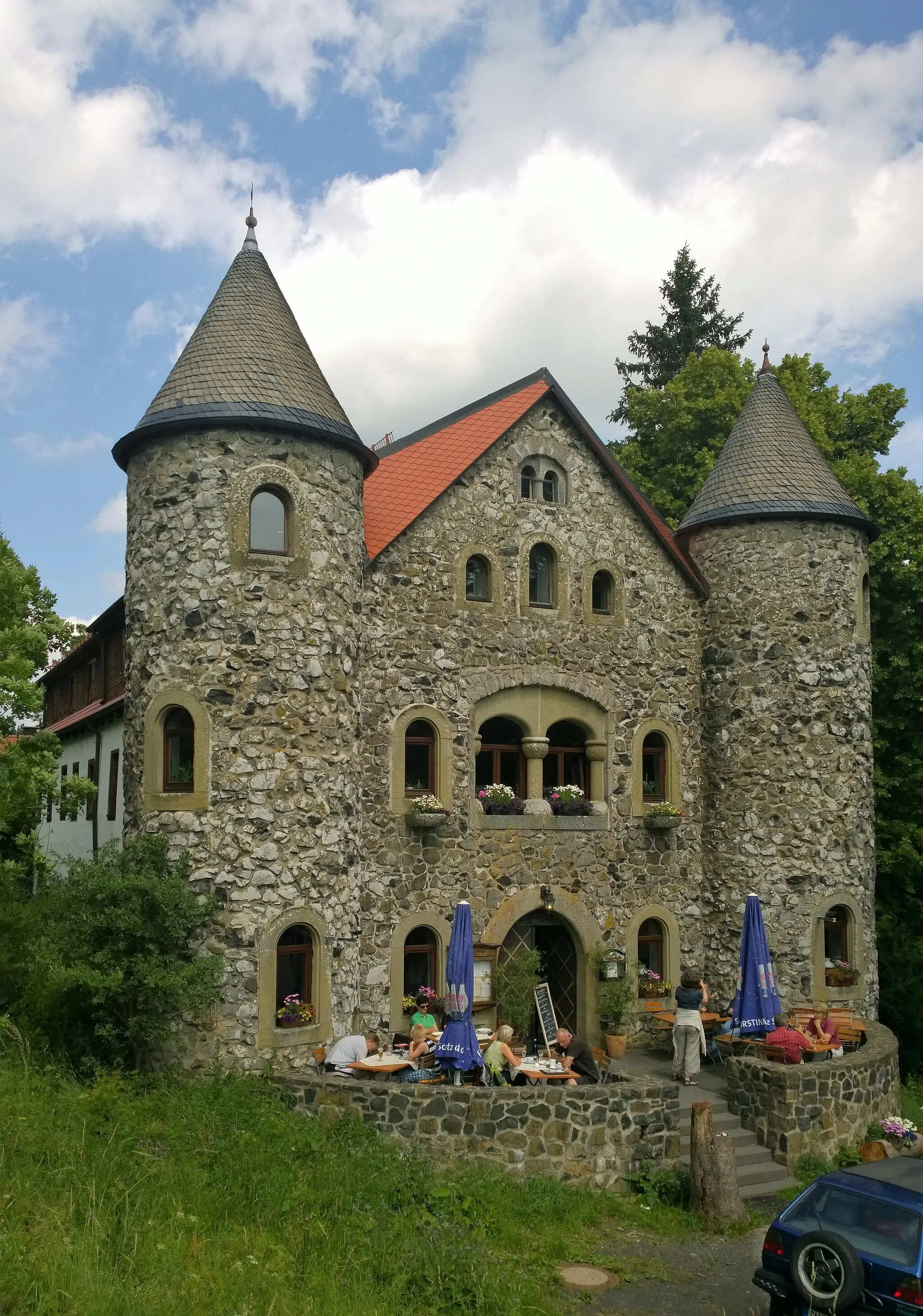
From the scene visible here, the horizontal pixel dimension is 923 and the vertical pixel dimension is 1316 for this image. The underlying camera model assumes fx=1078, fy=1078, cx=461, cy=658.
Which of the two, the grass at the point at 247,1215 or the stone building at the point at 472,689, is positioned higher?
the stone building at the point at 472,689

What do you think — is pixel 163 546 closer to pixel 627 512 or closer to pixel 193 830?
pixel 193 830

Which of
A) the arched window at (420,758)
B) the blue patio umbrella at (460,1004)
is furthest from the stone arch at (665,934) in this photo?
the blue patio umbrella at (460,1004)

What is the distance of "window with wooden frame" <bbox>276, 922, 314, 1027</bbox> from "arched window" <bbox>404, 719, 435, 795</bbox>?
3077 millimetres

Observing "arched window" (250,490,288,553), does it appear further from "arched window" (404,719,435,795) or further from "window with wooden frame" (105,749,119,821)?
"window with wooden frame" (105,749,119,821)

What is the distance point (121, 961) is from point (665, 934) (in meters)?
9.69

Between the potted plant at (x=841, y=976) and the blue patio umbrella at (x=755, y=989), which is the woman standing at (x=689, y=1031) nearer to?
the blue patio umbrella at (x=755, y=989)

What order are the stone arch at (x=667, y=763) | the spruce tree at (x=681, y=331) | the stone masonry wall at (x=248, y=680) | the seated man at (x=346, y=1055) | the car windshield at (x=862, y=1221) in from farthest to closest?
the spruce tree at (x=681, y=331) → the stone arch at (x=667, y=763) → the stone masonry wall at (x=248, y=680) → the seated man at (x=346, y=1055) → the car windshield at (x=862, y=1221)

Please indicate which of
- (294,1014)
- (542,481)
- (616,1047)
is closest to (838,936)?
(616,1047)

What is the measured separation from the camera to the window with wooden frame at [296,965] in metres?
14.1

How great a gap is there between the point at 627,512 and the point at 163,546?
840 cm

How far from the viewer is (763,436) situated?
20.0 m

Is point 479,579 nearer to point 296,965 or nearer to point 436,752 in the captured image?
point 436,752

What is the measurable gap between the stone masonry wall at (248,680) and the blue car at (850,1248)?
6.67 m

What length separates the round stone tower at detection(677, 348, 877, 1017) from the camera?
1820cm
